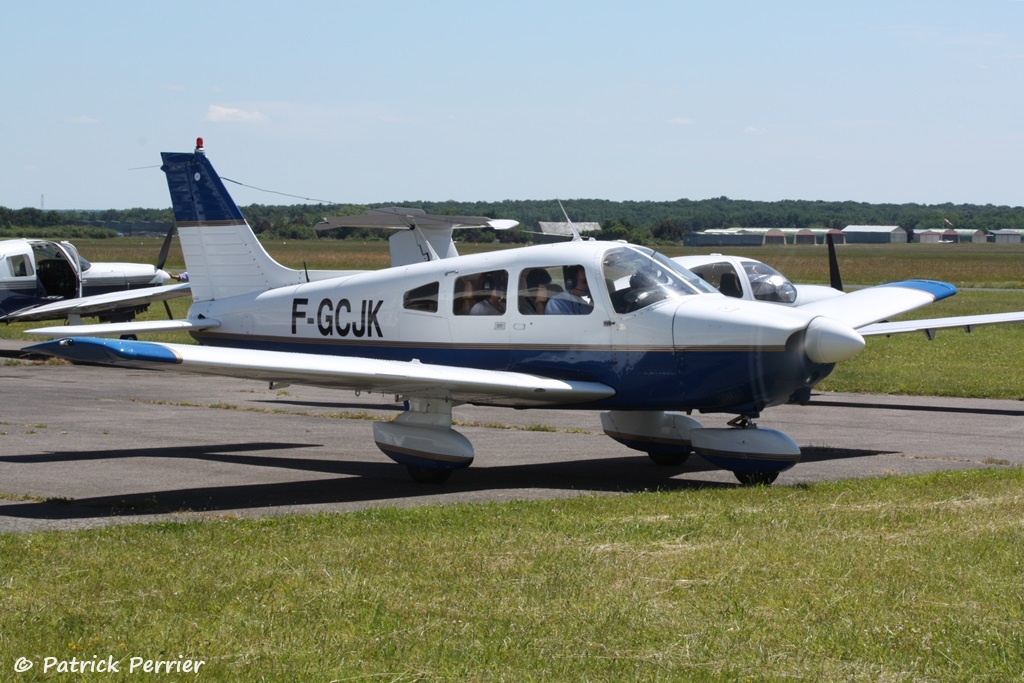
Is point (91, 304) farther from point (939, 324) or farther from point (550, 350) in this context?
point (550, 350)

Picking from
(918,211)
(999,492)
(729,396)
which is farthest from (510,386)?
(918,211)

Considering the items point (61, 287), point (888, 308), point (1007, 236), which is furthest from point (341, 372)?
point (1007, 236)

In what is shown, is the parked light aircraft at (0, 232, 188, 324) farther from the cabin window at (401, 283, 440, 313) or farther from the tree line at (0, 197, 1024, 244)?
the cabin window at (401, 283, 440, 313)

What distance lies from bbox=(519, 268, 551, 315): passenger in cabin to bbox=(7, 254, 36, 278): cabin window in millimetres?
19694

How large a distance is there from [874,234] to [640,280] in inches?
3201

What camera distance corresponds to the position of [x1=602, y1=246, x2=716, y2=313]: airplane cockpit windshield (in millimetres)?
11727

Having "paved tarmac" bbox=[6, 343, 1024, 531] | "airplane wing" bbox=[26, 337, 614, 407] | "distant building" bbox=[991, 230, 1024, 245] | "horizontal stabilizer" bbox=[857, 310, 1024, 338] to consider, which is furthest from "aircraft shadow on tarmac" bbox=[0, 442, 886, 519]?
"distant building" bbox=[991, 230, 1024, 245]

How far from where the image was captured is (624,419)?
43.0ft

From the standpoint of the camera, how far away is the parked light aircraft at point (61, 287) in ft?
93.1

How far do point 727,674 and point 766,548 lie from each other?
2540mm

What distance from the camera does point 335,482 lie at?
38.7 feet

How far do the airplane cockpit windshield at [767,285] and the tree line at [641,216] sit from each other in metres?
1.95

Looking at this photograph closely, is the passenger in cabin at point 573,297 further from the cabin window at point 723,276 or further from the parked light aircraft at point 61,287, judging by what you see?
the parked light aircraft at point 61,287

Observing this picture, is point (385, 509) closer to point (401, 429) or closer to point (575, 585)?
point (401, 429)
